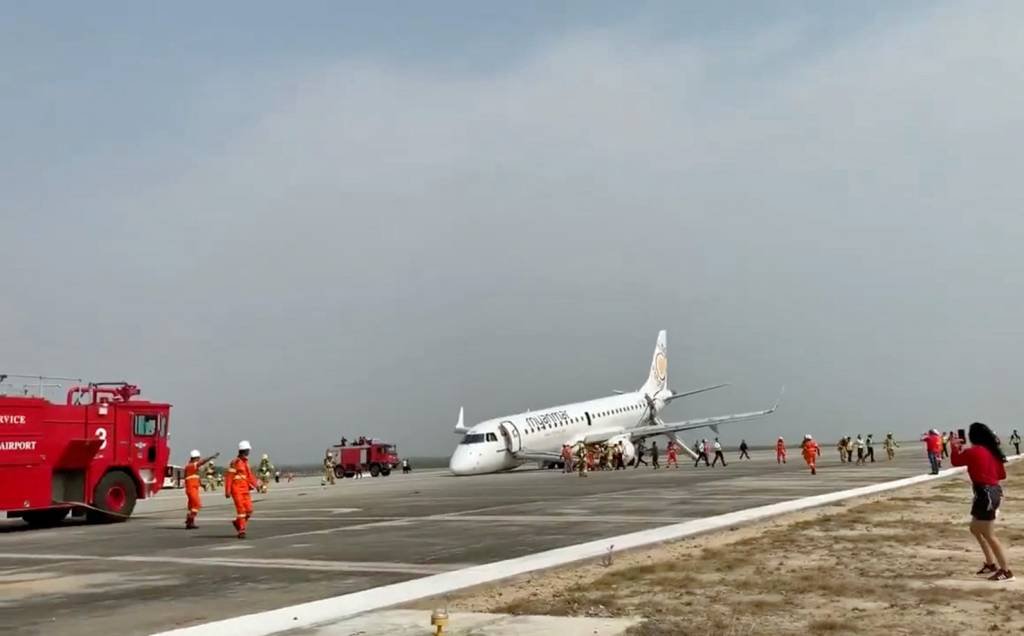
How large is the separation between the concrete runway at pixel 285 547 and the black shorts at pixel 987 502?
6.06 metres

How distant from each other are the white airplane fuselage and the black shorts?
122 feet

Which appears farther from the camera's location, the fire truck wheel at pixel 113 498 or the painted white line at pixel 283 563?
the fire truck wheel at pixel 113 498

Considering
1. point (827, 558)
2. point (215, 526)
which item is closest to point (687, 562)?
point (827, 558)

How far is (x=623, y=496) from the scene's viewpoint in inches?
1016

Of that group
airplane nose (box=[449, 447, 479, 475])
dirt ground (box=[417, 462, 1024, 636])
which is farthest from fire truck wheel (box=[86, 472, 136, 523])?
airplane nose (box=[449, 447, 479, 475])

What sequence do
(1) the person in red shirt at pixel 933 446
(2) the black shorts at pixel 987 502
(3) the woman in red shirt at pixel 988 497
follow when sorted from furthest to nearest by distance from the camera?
1. (1) the person in red shirt at pixel 933 446
2. (2) the black shorts at pixel 987 502
3. (3) the woman in red shirt at pixel 988 497

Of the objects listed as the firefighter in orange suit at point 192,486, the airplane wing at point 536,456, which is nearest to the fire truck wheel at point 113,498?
the firefighter in orange suit at point 192,486

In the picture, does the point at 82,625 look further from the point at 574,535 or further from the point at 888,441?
the point at 888,441

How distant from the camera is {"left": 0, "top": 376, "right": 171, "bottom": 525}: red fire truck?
20.9 metres

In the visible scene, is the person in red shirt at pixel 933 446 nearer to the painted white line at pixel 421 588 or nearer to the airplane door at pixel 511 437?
the painted white line at pixel 421 588

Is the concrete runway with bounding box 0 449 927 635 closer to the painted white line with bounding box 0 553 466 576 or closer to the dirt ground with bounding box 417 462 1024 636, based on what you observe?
the painted white line with bounding box 0 553 466 576

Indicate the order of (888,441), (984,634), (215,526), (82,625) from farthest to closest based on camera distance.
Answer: (888,441)
(215,526)
(82,625)
(984,634)

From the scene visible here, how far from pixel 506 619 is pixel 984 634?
3.87 meters

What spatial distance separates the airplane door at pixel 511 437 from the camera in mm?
48094
